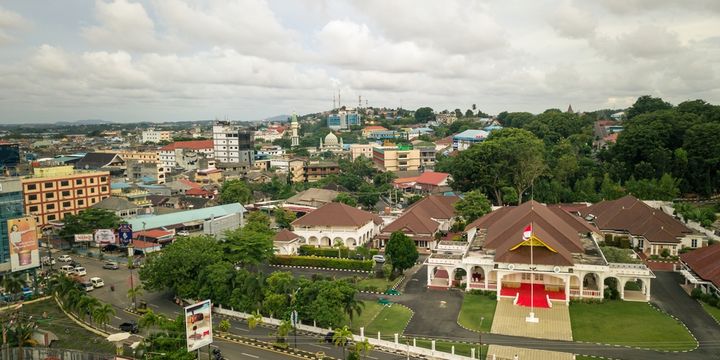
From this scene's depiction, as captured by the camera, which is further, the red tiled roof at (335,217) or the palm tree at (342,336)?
the red tiled roof at (335,217)

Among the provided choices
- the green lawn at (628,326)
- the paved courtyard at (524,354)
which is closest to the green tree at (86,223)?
the paved courtyard at (524,354)

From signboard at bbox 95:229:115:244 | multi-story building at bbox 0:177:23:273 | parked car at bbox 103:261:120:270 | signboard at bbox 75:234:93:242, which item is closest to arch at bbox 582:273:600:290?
parked car at bbox 103:261:120:270

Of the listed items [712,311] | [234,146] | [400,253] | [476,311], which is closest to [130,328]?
[400,253]

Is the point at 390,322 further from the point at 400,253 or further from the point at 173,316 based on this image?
the point at 173,316

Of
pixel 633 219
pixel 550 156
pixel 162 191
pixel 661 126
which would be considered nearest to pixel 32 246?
pixel 162 191

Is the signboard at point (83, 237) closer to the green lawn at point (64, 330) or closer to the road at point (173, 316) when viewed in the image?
the road at point (173, 316)

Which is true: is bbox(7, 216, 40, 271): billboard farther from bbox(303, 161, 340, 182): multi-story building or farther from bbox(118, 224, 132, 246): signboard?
bbox(303, 161, 340, 182): multi-story building

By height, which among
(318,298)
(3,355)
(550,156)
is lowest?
(3,355)

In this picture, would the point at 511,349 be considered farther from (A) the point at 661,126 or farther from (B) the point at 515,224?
(A) the point at 661,126
